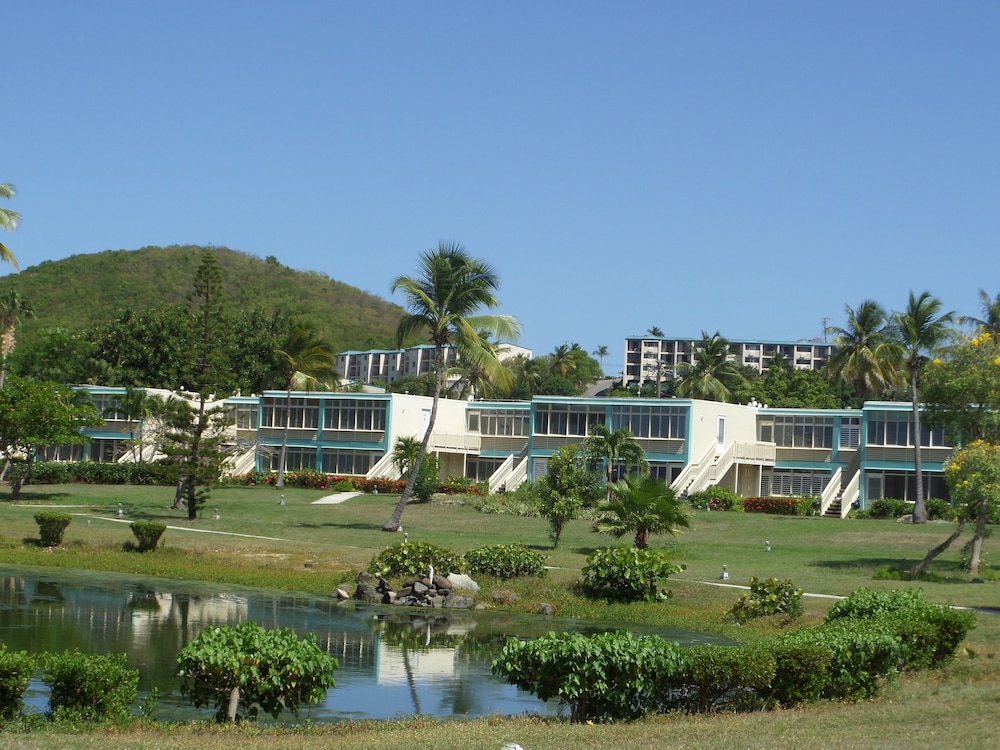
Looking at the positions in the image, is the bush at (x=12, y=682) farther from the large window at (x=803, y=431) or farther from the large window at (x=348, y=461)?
the large window at (x=348, y=461)

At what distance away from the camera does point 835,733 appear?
12.2m

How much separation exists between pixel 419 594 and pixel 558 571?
14.1ft

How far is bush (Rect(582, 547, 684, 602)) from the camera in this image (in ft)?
88.8

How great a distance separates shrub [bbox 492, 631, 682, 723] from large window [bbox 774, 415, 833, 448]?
44918mm

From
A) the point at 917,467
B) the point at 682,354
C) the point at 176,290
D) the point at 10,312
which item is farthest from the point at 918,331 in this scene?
the point at 682,354

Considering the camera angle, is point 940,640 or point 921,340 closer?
point 940,640

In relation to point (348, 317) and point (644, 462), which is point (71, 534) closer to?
point (644, 462)

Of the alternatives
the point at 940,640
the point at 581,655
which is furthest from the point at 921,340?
the point at 581,655

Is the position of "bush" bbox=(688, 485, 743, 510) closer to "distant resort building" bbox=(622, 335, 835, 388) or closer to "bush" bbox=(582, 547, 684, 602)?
"bush" bbox=(582, 547, 684, 602)

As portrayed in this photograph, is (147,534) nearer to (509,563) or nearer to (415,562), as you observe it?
(415,562)

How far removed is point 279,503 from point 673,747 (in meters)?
41.5

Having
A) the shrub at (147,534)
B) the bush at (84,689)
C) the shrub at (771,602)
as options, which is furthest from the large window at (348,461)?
the bush at (84,689)

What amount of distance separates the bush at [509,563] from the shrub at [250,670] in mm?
15493

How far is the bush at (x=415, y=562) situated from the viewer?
28.7 metres
